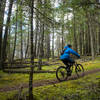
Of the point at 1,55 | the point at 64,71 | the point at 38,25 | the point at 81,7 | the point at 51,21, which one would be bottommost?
the point at 64,71

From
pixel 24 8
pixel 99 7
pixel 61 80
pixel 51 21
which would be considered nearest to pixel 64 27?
pixel 51 21

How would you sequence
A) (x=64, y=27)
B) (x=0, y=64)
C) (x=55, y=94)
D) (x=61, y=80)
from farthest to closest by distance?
(x=0, y=64) → (x=61, y=80) → (x=64, y=27) → (x=55, y=94)

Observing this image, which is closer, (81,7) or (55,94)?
(55,94)

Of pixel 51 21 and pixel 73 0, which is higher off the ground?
pixel 73 0

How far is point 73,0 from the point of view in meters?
6.61

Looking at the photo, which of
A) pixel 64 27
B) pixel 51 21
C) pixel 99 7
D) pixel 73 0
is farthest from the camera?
pixel 99 7

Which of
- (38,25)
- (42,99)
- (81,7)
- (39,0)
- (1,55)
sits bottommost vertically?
(42,99)

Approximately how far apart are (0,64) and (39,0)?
30.9 feet

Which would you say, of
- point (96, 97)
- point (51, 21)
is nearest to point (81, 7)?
point (51, 21)

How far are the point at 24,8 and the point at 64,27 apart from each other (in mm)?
2177

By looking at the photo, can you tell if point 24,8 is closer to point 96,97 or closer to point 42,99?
point 42,99

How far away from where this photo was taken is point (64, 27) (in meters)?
5.25

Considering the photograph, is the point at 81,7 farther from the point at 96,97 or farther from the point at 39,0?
the point at 96,97

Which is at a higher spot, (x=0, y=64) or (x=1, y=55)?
(x=1, y=55)
